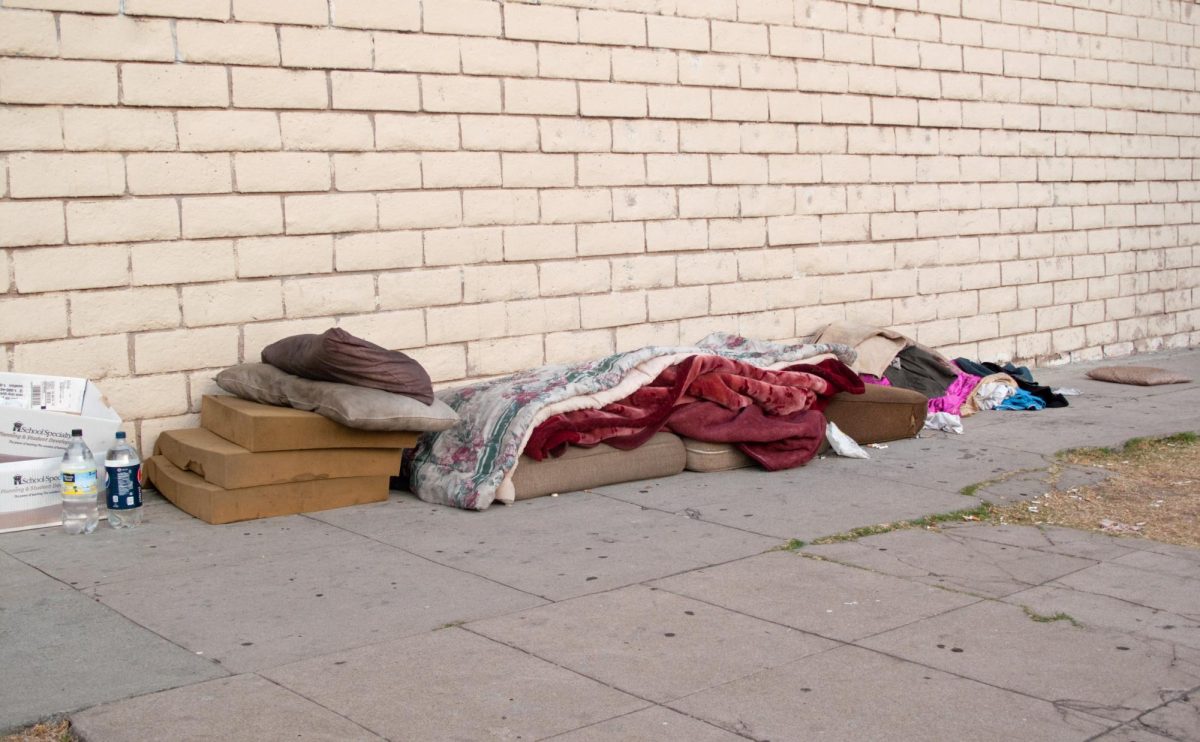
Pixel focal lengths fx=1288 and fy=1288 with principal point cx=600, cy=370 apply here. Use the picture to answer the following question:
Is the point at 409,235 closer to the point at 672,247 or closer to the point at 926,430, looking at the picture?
the point at 672,247

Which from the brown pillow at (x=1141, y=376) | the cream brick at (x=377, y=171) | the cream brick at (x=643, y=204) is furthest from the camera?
the brown pillow at (x=1141, y=376)

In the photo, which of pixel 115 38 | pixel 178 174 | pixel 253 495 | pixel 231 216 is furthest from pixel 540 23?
pixel 253 495

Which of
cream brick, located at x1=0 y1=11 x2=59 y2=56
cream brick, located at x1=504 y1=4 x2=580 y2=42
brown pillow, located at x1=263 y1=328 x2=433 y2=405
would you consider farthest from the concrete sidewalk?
cream brick, located at x1=504 y1=4 x2=580 y2=42

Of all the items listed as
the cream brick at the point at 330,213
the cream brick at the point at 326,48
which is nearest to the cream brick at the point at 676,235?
the cream brick at the point at 330,213

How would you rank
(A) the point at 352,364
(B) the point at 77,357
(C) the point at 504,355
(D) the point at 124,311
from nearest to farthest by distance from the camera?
1. (A) the point at 352,364
2. (B) the point at 77,357
3. (D) the point at 124,311
4. (C) the point at 504,355

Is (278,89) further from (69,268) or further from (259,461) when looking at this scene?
(259,461)

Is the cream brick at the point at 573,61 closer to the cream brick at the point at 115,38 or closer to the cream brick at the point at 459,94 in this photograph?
the cream brick at the point at 459,94

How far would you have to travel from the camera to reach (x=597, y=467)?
7.14 metres

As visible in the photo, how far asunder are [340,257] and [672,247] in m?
2.61

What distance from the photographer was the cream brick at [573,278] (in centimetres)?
849

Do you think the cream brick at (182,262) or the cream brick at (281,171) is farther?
the cream brick at (281,171)

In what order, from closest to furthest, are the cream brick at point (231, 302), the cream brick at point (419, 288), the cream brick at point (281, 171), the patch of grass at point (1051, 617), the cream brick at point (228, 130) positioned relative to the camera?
the patch of grass at point (1051, 617)
the cream brick at point (228, 130)
the cream brick at point (231, 302)
the cream brick at point (281, 171)
the cream brick at point (419, 288)

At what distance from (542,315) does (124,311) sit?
2.70 meters

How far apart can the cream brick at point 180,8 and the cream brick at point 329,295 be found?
1.52 metres
